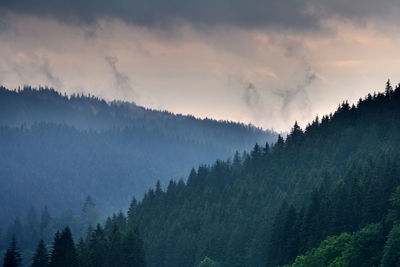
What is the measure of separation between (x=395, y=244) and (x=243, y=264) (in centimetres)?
6096

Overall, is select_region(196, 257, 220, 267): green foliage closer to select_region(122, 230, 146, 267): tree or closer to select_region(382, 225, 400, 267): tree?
select_region(122, 230, 146, 267): tree

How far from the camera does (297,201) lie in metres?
154

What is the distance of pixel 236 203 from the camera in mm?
177375

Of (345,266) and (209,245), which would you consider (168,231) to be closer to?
(209,245)

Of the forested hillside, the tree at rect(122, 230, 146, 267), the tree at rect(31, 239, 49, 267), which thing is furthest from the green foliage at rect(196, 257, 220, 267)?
the tree at rect(31, 239, 49, 267)

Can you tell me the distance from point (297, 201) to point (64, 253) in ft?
181

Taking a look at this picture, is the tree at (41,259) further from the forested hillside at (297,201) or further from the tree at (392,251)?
the tree at (392,251)

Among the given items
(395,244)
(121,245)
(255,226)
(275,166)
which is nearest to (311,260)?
(395,244)

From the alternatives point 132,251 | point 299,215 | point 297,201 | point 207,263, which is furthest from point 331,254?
point 297,201

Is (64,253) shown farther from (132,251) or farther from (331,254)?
(331,254)

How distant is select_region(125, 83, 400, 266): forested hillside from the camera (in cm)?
11681

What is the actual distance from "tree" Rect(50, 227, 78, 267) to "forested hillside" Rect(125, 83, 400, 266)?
32.7 m

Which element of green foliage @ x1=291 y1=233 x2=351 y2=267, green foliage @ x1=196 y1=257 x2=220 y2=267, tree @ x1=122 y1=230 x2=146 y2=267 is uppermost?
green foliage @ x1=291 y1=233 x2=351 y2=267

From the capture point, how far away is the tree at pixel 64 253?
113188 millimetres
